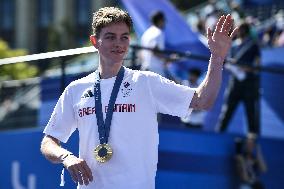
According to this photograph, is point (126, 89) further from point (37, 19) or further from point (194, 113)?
point (37, 19)

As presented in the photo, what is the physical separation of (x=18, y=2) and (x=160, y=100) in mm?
56727

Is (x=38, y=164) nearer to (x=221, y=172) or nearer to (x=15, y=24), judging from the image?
(x=221, y=172)

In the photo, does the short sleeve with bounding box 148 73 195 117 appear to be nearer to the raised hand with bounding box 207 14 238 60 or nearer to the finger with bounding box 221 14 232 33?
the raised hand with bounding box 207 14 238 60

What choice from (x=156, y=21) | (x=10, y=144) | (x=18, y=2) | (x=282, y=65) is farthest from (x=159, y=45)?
(x=18, y=2)

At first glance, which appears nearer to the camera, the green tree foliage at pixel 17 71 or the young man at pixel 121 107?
the young man at pixel 121 107

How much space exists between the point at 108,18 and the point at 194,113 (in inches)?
229

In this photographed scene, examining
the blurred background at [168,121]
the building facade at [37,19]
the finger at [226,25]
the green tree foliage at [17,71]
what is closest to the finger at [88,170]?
the finger at [226,25]

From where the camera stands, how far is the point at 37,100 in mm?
8750

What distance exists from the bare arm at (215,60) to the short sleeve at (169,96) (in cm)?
11

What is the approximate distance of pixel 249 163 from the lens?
973 centimetres

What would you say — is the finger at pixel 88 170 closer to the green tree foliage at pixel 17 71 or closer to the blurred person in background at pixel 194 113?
the green tree foliage at pixel 17 71

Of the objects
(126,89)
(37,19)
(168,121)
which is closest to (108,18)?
(126,89)

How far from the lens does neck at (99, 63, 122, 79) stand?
438 centimetres

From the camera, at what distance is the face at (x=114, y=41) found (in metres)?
4.31
